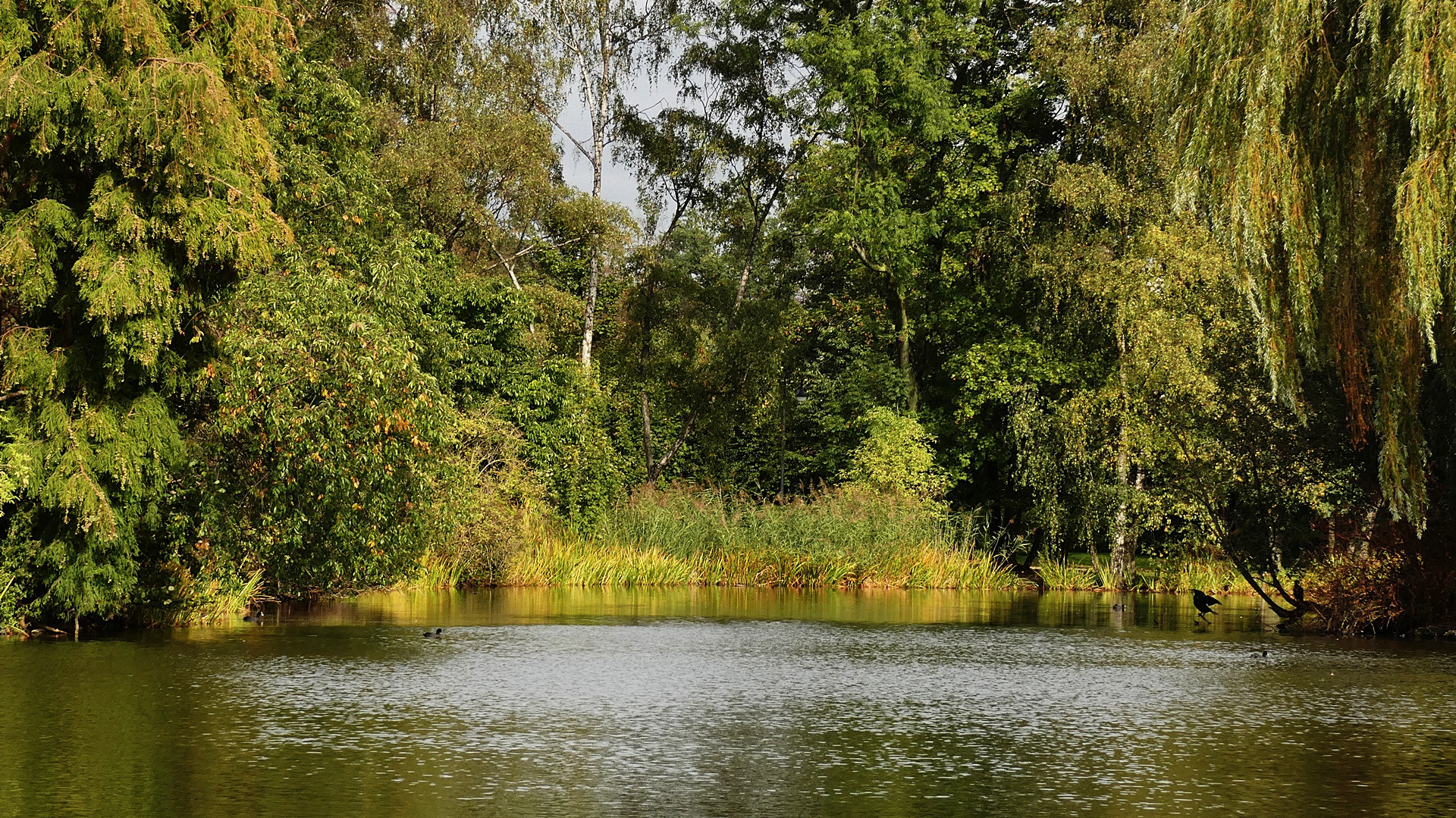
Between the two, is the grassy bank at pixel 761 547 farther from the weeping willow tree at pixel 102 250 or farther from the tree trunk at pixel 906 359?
the weeping willow tree at pixel 102 250

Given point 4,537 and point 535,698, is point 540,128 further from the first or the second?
point 535,698

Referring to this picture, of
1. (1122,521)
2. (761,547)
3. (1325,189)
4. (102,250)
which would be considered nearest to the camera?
(102,250)

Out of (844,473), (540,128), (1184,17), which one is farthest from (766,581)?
(1184,17)

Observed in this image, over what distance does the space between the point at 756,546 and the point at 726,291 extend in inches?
400

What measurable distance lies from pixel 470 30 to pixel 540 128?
8.42ft

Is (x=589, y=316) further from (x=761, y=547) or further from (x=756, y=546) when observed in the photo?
(x=761, y=547)

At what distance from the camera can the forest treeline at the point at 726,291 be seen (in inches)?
611

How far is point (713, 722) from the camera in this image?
414 inches

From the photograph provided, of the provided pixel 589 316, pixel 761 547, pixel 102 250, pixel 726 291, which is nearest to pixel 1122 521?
pixel 761 547

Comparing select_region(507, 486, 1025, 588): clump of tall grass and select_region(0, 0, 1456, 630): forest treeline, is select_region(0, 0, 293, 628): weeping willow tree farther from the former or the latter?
select_region(507, 486, 1025, 588): clump of tall grass

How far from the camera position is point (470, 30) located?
30.6m

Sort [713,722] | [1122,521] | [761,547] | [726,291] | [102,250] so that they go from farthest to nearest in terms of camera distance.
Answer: [726,291] → [1122,521] → [761,547] → [102,250] → [713,722]

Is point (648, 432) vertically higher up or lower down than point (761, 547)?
higher up

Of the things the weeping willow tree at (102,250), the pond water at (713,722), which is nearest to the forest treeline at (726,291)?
the weeping willow tree at (102,250)
